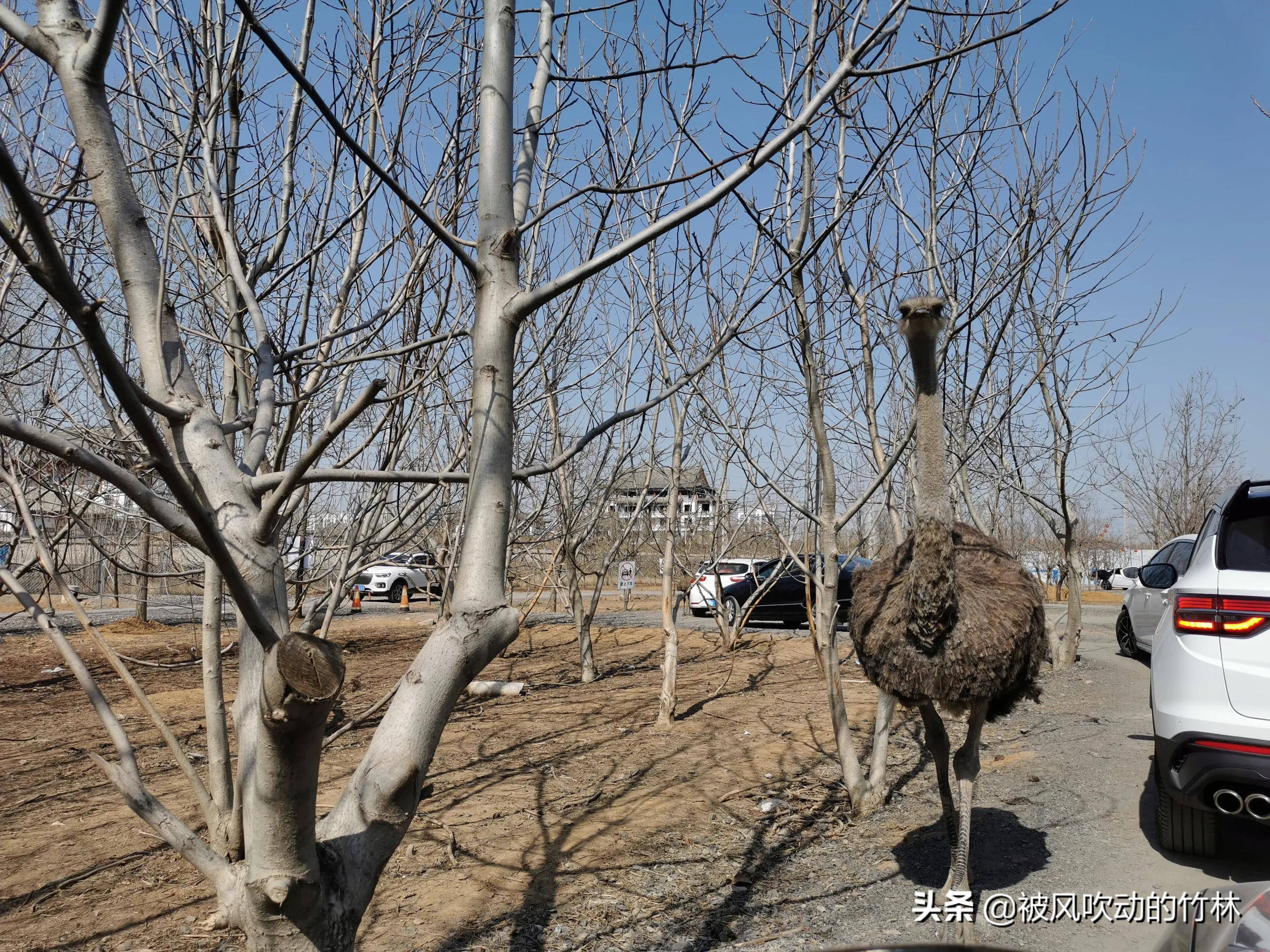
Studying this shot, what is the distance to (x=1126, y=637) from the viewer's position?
14.2m

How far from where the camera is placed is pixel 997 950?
1.44 metres

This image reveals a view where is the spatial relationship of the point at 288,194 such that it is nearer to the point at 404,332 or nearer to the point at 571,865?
the point at 404,332

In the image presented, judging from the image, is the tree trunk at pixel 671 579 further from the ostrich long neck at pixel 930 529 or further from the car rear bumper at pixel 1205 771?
the car rear bumper at pixel 1205 771

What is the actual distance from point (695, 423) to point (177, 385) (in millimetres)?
7761

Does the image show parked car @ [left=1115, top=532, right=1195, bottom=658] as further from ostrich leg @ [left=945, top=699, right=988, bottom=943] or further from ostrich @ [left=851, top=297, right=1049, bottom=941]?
ostrich leg @ [left=945, top=699, right=988, bottom=943]

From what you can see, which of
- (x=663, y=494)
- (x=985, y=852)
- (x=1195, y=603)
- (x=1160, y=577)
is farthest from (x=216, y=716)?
(x=663, y=494)

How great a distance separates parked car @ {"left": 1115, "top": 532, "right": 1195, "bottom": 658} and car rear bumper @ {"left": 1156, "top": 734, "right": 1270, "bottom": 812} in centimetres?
585

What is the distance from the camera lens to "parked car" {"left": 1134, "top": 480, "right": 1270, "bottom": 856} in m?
3.96

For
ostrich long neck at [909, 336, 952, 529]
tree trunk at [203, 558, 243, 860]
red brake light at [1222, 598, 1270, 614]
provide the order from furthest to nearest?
1. ostrich long neck at [909, 336, 952, 529]
2. tree trunk at [203, 558, 243, 860]
3. red brake light at [1222, 598, 1270, 614]

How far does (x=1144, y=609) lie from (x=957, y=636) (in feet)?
33.5

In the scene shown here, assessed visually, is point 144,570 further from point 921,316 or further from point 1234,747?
point 1234,747

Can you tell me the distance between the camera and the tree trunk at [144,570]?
5683 millimetres

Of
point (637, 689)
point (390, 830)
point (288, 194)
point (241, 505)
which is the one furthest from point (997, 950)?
point (637, 689)

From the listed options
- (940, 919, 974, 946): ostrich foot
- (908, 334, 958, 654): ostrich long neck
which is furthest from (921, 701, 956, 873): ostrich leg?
(908, 334, 958, 654): ostrich long neck
